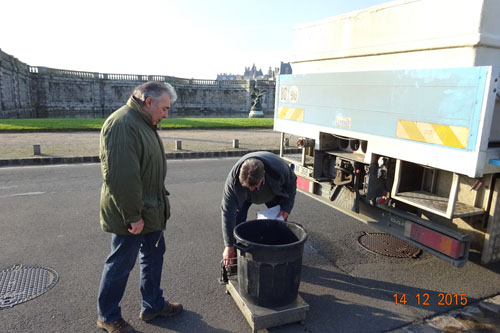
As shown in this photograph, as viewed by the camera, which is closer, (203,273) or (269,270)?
(269,270)

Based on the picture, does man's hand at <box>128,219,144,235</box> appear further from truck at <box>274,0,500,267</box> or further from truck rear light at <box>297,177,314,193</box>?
truck rear light at <box>297,177,314,193</box>

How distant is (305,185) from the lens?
18.8 ft

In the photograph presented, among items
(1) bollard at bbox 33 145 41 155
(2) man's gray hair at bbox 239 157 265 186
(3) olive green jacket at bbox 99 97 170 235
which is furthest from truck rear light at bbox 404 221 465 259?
(1) bollard at bbox 33 145 41 155

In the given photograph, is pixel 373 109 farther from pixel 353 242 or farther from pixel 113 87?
pixel 113 87

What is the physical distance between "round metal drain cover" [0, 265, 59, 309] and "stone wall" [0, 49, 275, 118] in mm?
26920

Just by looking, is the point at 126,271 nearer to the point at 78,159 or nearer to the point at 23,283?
the point at 23,283

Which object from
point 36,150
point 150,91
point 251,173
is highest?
point 150,91

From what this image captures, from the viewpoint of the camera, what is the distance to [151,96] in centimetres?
287

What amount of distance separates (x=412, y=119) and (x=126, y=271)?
126 inches

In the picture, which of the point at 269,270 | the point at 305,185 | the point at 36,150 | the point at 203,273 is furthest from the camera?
the point at 36,150

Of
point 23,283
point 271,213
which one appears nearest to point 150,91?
point 271,213

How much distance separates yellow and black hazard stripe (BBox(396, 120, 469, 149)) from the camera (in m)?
3.22

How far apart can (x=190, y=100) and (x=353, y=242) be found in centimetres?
4443

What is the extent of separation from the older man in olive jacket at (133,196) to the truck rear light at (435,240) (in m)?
2.74
